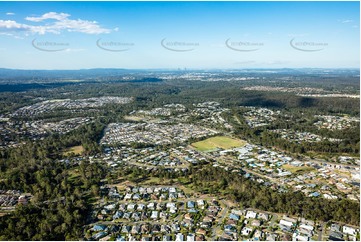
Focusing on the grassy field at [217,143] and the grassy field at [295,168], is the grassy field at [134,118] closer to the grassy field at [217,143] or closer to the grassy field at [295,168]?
the grassy field at [217,143]

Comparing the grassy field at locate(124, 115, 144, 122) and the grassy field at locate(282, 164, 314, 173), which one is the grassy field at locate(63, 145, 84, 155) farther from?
the grassy field at locate(282, 164, 314, 173)

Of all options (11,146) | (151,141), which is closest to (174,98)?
(151,141)

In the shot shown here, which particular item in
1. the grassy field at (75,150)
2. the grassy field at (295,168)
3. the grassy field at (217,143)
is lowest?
the grassy field at (295,168)

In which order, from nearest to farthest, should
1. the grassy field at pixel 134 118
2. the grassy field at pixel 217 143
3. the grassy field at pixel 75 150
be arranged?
the grassy field at pixel 75 150 → the grassy field at pixel 217 143 → the grassy field at pixel 134 118

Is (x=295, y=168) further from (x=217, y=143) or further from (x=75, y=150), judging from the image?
(x=75, y=150)

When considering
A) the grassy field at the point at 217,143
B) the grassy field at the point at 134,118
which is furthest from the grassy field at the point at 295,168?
the grassy field at the point at 134,118

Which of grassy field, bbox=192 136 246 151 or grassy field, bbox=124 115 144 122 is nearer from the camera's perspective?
grassy field, bbox=192 136 246 151

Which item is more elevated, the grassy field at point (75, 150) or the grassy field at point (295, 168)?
the grassy field at point (75, 150)

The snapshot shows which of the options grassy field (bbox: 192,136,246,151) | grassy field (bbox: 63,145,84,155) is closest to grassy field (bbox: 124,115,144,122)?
grassy field (bbox: 63,145,84,155)

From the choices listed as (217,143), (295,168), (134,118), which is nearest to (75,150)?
(217,143)
